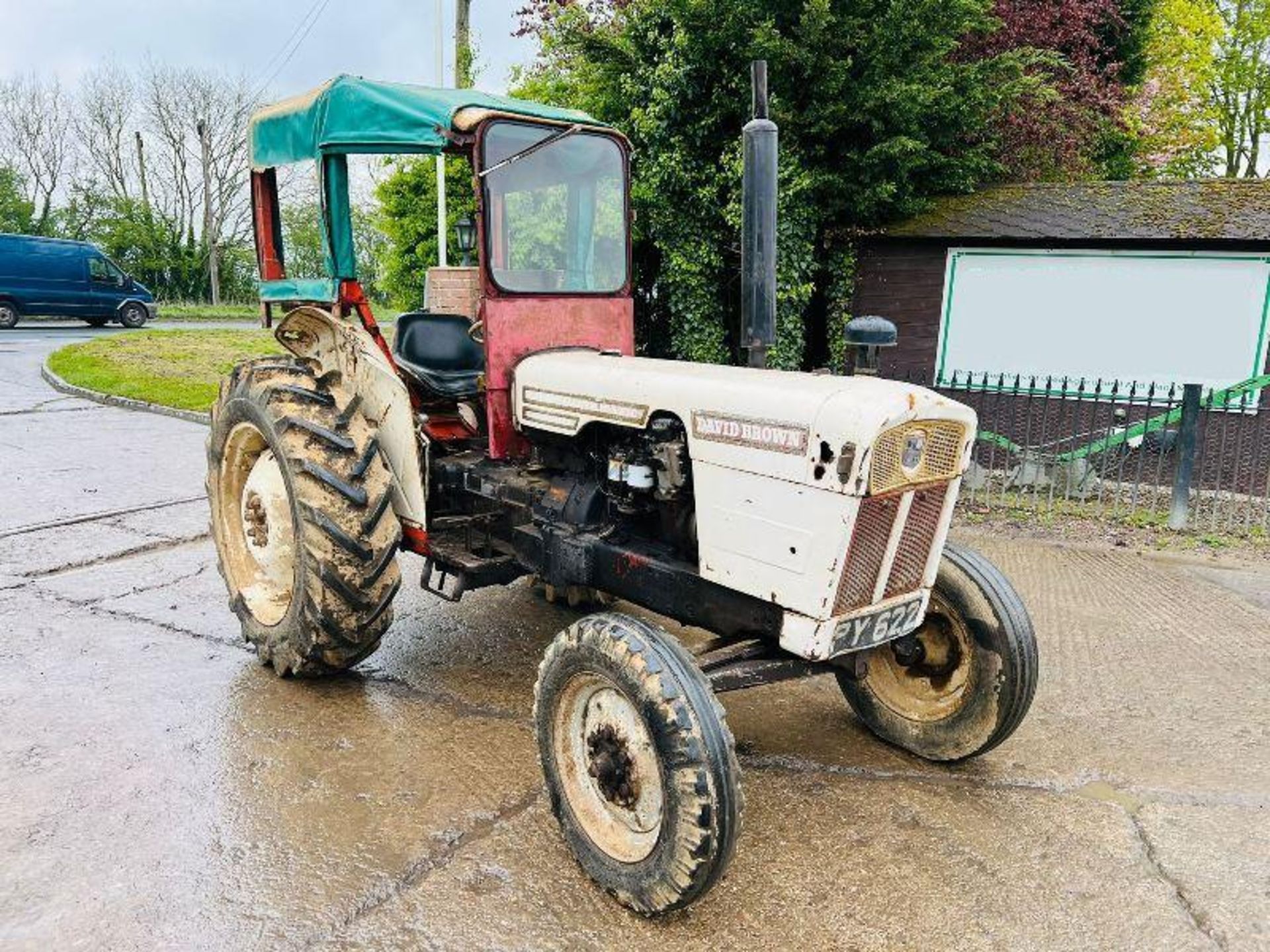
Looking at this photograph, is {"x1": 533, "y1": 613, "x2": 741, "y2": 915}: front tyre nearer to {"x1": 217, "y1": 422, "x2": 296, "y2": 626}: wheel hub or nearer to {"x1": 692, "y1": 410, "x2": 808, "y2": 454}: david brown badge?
{"x1": 692, "y1": 410, "x2": 808, "y2": 454}: david brown badge

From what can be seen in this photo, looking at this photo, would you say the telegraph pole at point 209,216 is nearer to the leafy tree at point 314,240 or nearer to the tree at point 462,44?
the leafy tree at point 314,240

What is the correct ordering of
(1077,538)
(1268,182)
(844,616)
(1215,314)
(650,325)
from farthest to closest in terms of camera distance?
(650,325)
(1268,182)
(1215,314)
(1077,538)
(844,616)

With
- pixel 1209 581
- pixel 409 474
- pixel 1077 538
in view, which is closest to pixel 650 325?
pixel 1077 538

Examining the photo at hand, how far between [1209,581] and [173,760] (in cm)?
592

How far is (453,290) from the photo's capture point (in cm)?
480

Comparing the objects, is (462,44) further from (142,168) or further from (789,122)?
(142,168)

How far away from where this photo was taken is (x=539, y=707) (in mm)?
2824

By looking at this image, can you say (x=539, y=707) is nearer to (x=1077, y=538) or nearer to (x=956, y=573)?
(x=956, y=573)

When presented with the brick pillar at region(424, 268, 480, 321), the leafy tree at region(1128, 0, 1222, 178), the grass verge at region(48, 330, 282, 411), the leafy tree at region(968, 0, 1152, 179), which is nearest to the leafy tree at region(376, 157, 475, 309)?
the grass verge at region(48, 330, 282, 411)

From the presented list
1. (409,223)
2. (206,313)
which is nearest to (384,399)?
(409,223)

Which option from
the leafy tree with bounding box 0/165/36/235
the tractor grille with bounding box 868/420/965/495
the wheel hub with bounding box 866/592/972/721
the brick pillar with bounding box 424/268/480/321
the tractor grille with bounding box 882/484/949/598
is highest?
the leafy tree with bounding box 0/165/36/235

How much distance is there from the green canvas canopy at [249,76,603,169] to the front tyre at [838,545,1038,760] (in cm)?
244

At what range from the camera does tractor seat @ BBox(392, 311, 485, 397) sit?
4227mm

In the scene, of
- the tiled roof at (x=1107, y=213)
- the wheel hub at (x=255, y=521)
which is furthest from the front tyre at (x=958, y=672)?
the tiled roof at (x=1107, y=213)
